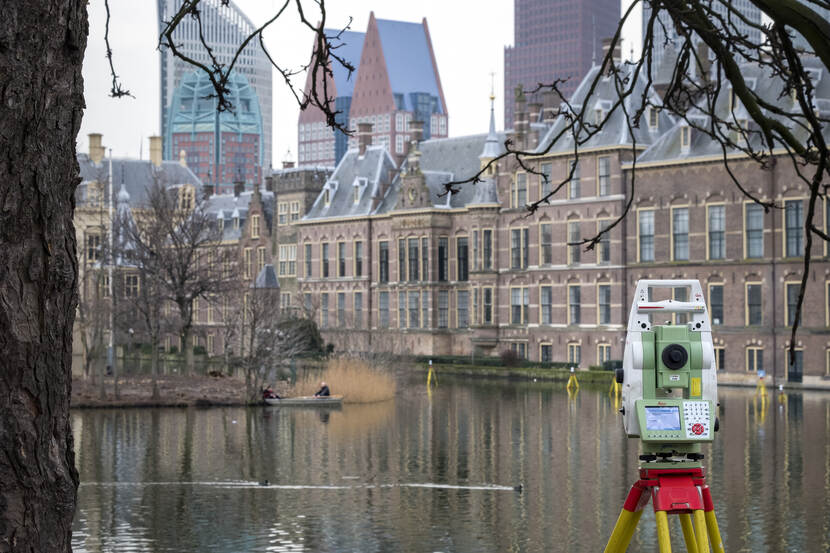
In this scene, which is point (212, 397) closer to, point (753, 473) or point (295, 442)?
point (295, 442)

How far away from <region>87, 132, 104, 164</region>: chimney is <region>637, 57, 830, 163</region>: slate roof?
44438mm

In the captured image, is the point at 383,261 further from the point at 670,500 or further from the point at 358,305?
the point at 670,500

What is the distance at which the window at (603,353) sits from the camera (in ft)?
178

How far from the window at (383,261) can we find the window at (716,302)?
21.0 m

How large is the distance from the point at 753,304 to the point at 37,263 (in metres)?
46.4

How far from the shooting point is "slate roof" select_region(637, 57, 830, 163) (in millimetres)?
48375

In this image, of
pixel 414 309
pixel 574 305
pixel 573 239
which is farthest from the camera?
pixel 414 309

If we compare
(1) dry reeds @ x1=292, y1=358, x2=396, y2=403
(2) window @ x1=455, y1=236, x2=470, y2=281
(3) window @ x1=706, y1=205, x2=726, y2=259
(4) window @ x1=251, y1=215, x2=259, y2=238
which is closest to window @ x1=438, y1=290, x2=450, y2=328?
(2) window @ x1=455, y1=236, x2=470, y2=281

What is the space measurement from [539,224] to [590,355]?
21.6 feet

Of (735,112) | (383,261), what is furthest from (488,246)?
(735,112)

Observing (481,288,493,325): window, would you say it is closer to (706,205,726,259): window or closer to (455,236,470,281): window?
(455,236,470,281): window

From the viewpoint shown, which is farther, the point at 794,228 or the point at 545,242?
the point at 545,242

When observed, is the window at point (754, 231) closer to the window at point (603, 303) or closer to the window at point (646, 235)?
the window at point (646, 235)

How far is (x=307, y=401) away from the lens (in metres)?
37.0
